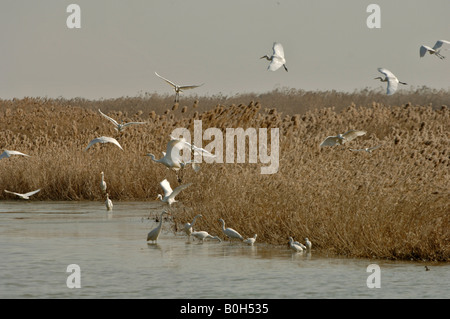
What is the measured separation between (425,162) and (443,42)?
7.75 feet

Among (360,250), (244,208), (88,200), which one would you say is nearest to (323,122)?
(88,200)

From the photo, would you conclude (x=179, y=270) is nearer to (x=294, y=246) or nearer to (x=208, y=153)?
(x=294, y=246)

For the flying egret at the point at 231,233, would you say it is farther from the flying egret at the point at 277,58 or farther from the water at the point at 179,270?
the flying egret at the point at 277,58

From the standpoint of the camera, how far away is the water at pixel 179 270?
9609 millimetres

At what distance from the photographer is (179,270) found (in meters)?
11.0

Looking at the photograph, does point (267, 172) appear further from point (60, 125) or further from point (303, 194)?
point (60, 125)

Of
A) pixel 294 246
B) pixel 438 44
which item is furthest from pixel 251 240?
pixel 438 44

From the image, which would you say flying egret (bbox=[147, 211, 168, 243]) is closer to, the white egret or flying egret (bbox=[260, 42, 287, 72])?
the white egret

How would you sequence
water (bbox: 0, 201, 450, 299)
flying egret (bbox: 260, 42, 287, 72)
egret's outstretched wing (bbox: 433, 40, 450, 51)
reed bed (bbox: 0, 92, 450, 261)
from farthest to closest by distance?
egret's outstretched wing (bbox: 433, 40, 450, 51) → flying egret (bbox: 260, 42, 287, 72) → reed bed (bbox: 0, 92, 450, 261) → water (bbox: 0, 201, 450, 299)

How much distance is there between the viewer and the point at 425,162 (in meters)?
14.0

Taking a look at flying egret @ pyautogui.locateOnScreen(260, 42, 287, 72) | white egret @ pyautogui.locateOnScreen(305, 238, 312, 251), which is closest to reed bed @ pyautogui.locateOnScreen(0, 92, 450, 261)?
white egret @ pyautogui.locateOnScreen(305, 238, 312, 251)

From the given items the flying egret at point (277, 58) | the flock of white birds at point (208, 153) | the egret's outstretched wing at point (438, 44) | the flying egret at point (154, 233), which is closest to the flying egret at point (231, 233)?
the flock of white birds at point (208, 153)

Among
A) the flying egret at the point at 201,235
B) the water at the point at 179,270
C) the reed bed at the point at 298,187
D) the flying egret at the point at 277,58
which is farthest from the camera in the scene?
the flying egret at the point at 277,58

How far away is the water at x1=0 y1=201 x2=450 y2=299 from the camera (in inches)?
378
